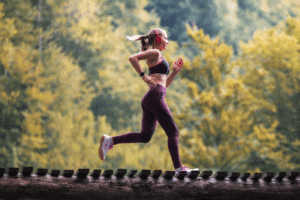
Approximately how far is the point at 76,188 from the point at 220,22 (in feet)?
108

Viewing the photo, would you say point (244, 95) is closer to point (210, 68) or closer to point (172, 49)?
point (210, 68)

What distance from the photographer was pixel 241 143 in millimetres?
17672

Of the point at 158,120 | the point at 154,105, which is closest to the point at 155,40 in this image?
the point at 154,105

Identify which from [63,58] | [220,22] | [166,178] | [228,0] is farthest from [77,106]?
[166,178]

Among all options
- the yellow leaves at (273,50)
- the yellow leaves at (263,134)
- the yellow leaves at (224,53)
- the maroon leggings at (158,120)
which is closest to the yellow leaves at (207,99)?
the yellow leaves at (224,53)

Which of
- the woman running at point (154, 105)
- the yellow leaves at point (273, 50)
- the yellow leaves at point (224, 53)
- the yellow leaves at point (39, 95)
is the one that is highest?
the yellow leaves at point (273, 50)

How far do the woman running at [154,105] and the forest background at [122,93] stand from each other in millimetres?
12148

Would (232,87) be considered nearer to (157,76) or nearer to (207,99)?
(207,99)

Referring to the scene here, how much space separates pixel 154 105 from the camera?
4.70 m

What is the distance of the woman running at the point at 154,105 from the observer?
4.68 m

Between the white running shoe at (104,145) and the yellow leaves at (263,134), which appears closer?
the white running shoe at (104,145)

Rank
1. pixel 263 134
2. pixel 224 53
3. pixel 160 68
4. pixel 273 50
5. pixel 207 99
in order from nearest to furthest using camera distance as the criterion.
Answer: pixel 160 68, pixel 207 99, pixel 224 53, pixel 263 134, pixel 273 50

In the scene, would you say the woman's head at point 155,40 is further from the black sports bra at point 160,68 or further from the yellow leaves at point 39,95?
the yellow leaves at point 39,95

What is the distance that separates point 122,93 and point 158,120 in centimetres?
2524
